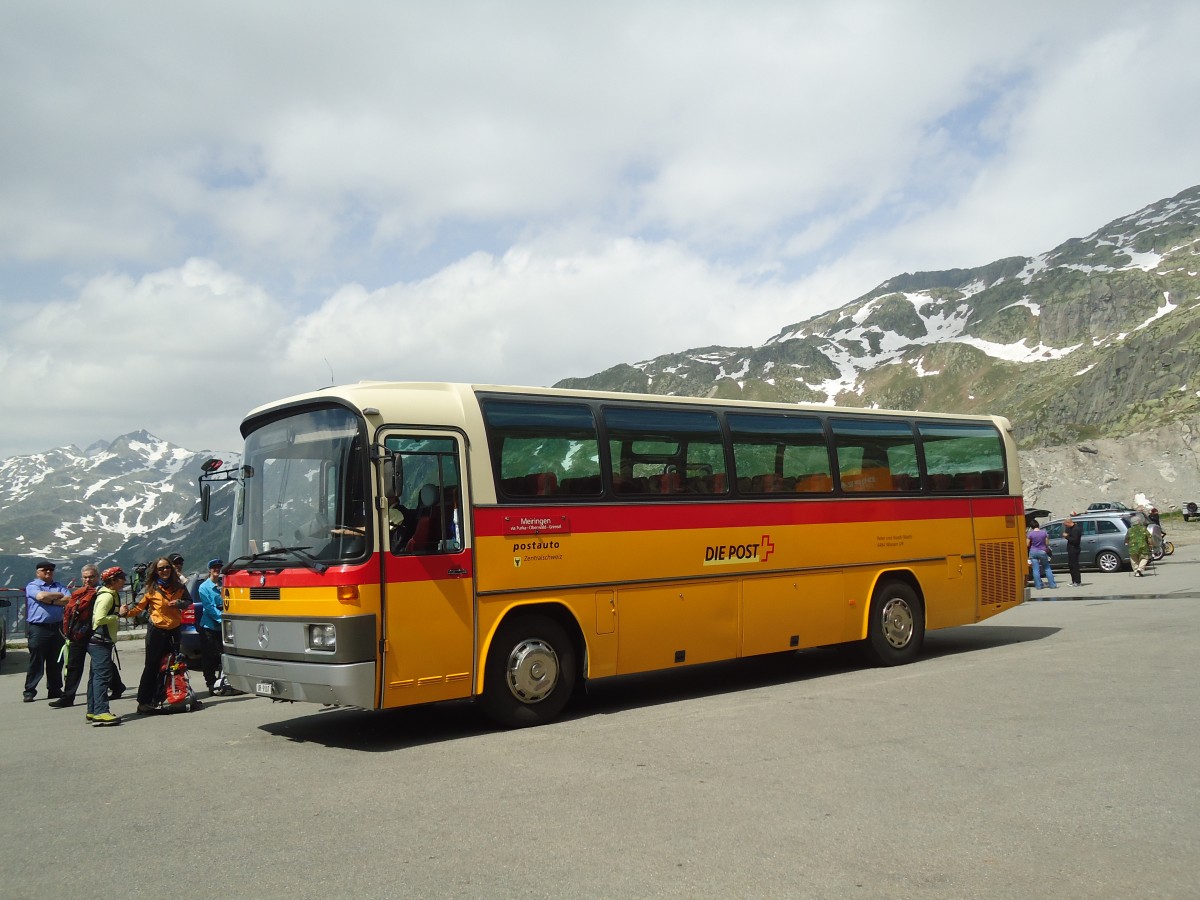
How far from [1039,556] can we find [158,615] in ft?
70.7

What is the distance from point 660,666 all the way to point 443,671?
2.74 metres

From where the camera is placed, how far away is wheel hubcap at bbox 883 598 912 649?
13.5m

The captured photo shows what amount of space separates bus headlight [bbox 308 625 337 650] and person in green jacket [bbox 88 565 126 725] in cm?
377

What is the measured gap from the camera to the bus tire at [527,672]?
9727mm

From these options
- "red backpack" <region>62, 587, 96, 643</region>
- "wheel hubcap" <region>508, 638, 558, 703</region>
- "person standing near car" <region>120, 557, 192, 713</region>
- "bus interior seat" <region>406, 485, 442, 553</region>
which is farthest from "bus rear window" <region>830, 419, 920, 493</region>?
"red backpack" <region>62, 587, 96, 643</region>

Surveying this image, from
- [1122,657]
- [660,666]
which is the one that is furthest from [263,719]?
[1122,657]

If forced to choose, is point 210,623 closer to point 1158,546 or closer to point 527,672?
point 527,672

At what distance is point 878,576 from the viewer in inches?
527

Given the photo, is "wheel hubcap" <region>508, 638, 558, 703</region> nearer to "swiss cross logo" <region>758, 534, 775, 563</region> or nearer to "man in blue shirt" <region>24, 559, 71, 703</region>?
"swiss cross logo" <region>758, 534, 775, 563</region>

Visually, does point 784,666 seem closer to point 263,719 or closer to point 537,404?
point 537,404

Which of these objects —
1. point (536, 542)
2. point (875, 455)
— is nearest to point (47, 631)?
point (536, 542)

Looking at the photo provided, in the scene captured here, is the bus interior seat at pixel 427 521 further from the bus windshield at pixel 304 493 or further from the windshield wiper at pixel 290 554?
the windshield wiper at pixel 290 554

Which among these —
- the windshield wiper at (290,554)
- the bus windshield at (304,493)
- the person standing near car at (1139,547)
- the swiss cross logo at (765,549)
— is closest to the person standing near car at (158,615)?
the bus windshield at (304,493)

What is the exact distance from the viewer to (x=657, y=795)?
691 centimetres
